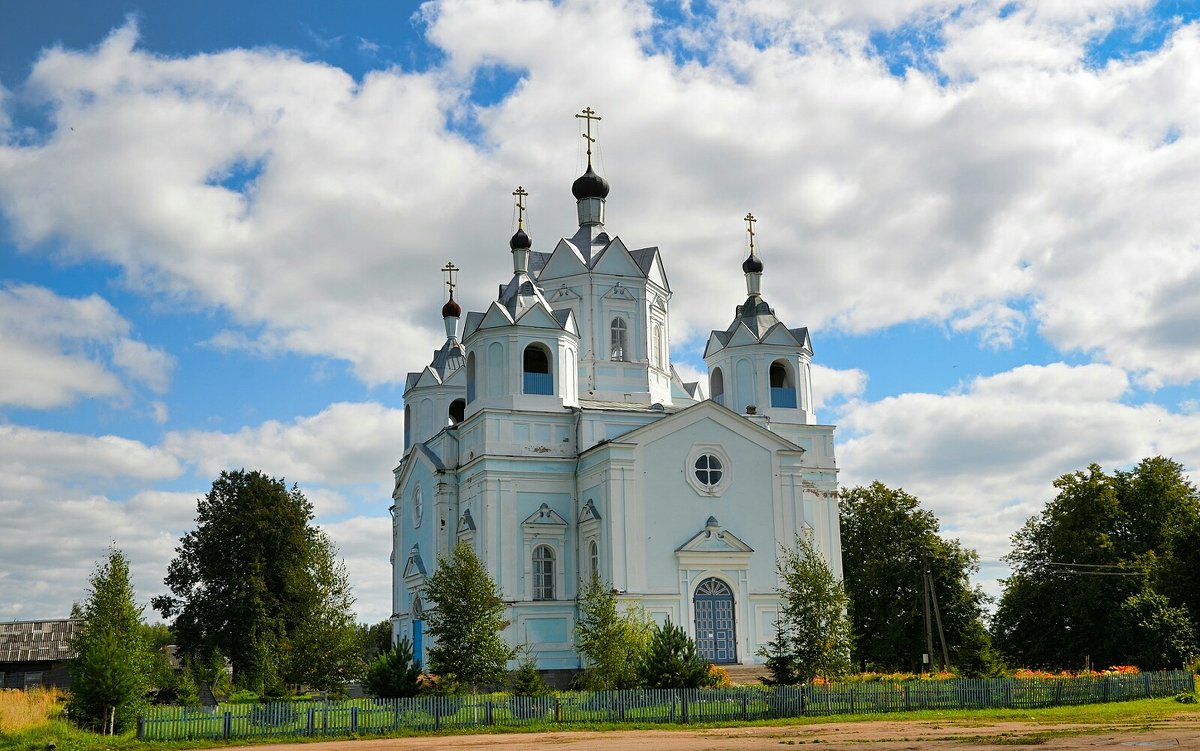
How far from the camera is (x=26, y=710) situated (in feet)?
88.7

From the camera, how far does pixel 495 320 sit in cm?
3816

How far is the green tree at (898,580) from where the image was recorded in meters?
51.2

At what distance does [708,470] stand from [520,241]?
1174 centimetres

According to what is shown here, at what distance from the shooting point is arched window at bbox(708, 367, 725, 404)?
43469 mm

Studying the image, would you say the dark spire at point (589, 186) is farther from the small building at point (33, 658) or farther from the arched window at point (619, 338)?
the small building at point (33, 658)

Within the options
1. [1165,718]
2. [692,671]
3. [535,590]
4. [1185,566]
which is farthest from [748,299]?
[1165,718]

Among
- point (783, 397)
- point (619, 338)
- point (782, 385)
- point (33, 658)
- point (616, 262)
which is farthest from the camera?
point (33, 658)

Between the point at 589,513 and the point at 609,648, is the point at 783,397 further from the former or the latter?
the point at 609,648

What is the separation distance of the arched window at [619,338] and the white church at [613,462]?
5cm

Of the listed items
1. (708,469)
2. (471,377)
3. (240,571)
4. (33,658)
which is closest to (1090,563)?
(708,469)

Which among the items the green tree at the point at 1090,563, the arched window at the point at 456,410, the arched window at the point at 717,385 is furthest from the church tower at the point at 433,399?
the green tree at the point at 1090,563

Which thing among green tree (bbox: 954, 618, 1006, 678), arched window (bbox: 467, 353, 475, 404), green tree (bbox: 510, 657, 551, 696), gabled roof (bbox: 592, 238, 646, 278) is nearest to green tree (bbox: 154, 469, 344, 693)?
arched window (bbox: 467, 353, 475, 404)

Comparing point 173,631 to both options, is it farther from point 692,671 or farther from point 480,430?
point 692,671

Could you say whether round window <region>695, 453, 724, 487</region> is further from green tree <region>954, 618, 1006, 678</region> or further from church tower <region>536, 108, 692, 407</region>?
green tree <region>954, 618, 1006, 678</region>
